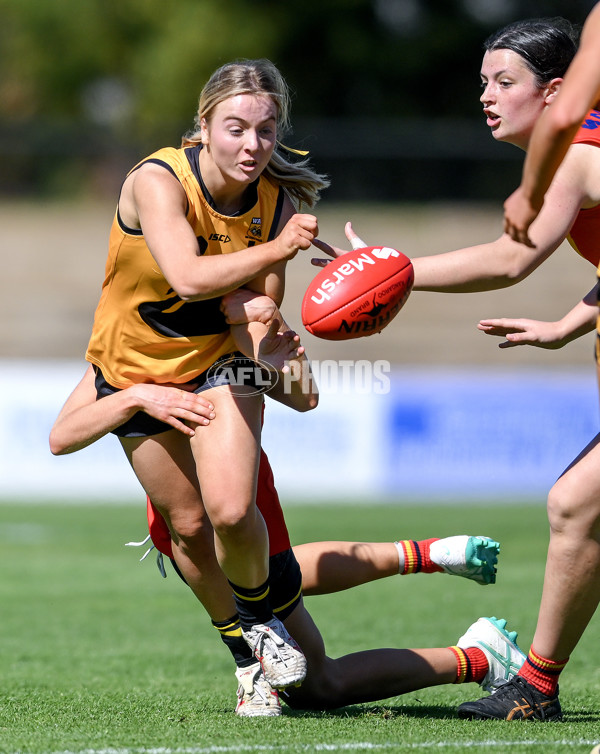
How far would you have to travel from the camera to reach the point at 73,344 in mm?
19359

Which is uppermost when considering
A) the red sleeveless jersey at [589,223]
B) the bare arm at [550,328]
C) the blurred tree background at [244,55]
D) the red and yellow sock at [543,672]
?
the blurred tree background at [244,55]

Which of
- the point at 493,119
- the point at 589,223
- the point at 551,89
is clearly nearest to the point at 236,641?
the point at 589,223

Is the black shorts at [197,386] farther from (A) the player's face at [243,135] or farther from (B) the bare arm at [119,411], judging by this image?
(A) the player's face at [243,135]

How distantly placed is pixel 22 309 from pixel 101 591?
44.2 ft

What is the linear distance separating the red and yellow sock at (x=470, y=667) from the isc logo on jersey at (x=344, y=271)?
149 cm

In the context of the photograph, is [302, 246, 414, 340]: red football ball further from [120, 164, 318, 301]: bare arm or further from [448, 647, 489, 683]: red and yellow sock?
[448, 647, 489, 683]: red and yellow sock

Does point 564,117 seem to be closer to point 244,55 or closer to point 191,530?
point 191,530

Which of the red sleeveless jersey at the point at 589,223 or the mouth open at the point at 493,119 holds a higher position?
the mouth open at the point at 493,119

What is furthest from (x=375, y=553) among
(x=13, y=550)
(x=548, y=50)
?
(x=13, y=550)

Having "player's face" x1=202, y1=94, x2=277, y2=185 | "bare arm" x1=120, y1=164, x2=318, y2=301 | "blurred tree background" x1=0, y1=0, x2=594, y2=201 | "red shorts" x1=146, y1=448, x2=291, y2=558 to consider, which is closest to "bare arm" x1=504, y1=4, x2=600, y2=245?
"bare arm" x1=120, y1=164, x2=318, y2=301

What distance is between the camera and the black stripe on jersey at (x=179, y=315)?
3920 mm

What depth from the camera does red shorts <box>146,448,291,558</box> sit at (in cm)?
408

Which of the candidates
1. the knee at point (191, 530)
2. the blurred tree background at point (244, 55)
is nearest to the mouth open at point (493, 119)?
the knee at point (191, 530)

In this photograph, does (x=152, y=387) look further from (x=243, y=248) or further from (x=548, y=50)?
(x=548, y=50)
